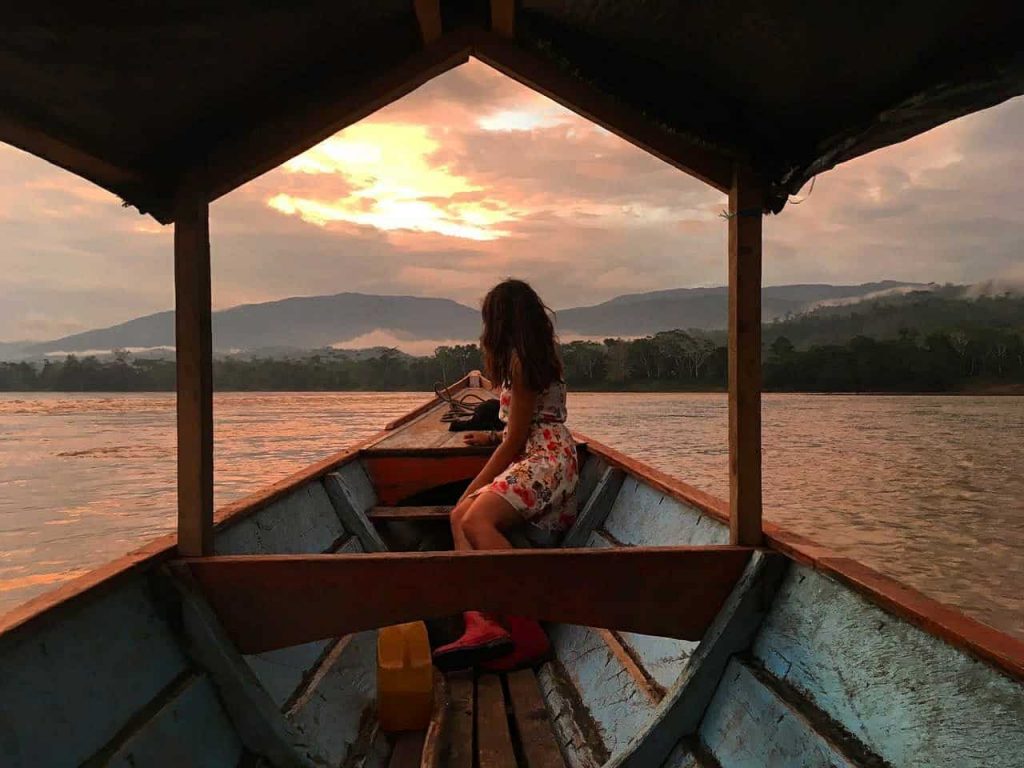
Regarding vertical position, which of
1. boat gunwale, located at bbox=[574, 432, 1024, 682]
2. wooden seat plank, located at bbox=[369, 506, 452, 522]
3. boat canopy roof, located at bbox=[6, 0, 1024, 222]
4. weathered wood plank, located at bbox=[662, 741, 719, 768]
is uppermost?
boat canopy roof, located at bbox=[6, 0, 1024, 222]

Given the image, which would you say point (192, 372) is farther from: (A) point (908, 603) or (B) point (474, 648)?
(A) point (908, 603)

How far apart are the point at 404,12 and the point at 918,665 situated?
5.91 ft

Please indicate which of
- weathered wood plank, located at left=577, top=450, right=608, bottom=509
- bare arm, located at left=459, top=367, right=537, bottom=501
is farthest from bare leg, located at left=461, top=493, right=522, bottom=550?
weathered wood plank, located at left=577, top=450, right=608, bottom=509

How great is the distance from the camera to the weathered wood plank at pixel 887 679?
124cm

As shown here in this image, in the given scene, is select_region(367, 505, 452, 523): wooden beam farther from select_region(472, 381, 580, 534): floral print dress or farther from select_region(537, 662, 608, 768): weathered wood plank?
select_region(537, 662, 608, 768): weathered wood plank

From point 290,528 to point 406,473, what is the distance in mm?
1527

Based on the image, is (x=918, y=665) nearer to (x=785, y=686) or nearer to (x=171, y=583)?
(x=785, y=686)

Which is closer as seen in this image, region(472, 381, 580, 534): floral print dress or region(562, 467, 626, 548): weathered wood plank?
region(472, 381, 580, 534): floral print dress

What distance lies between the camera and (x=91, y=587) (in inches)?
62.7

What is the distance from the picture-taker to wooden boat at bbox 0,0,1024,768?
4.64 feet

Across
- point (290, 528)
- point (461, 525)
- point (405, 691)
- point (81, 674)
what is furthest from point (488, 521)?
point (81, 674)

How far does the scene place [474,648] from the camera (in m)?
2.91

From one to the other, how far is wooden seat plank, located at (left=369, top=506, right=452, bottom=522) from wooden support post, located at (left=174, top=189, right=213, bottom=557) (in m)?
1.75

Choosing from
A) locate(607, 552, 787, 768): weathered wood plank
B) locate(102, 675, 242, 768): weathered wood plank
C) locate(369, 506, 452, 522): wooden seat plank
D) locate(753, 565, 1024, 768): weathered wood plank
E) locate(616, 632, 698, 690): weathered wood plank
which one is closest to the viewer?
locate(753, 565, 1024, 768): weathered wood plank
